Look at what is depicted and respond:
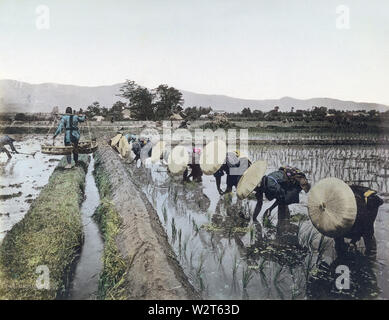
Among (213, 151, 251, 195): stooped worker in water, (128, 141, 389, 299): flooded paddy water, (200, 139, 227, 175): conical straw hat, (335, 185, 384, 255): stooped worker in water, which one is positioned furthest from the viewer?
(200, 139, 227, 175): conical straw hat

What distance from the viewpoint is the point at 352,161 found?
11.4 m

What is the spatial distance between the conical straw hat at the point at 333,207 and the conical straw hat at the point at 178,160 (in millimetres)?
4296

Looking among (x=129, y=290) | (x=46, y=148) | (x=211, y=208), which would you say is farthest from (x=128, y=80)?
(x=129, y=290)

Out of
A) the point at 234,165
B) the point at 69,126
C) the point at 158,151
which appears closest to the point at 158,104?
the point at 158,151

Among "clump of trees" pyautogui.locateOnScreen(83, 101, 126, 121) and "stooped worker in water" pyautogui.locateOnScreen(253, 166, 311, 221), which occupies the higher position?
"clump of trees" pyautogui.locateOnScreen(83, 101, 126, 121)

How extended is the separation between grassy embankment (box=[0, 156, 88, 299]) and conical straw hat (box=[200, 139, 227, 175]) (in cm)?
277

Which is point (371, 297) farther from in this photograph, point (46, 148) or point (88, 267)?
point (46, 148)

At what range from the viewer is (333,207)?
11.9 ft

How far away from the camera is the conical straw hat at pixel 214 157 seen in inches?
242

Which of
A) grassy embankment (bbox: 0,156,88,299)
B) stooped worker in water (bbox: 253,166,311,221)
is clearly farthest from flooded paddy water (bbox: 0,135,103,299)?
stooped worker in water (bbox: 253,166,311,221)

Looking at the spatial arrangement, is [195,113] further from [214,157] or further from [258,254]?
[258,254]

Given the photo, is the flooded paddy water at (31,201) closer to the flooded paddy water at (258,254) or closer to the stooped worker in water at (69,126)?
the flooded paddy water at (258,254)

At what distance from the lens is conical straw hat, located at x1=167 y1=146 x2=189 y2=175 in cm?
780

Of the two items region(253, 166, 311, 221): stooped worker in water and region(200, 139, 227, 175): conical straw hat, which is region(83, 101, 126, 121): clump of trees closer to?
region(200, 139, 227, 175): conical straw hat
